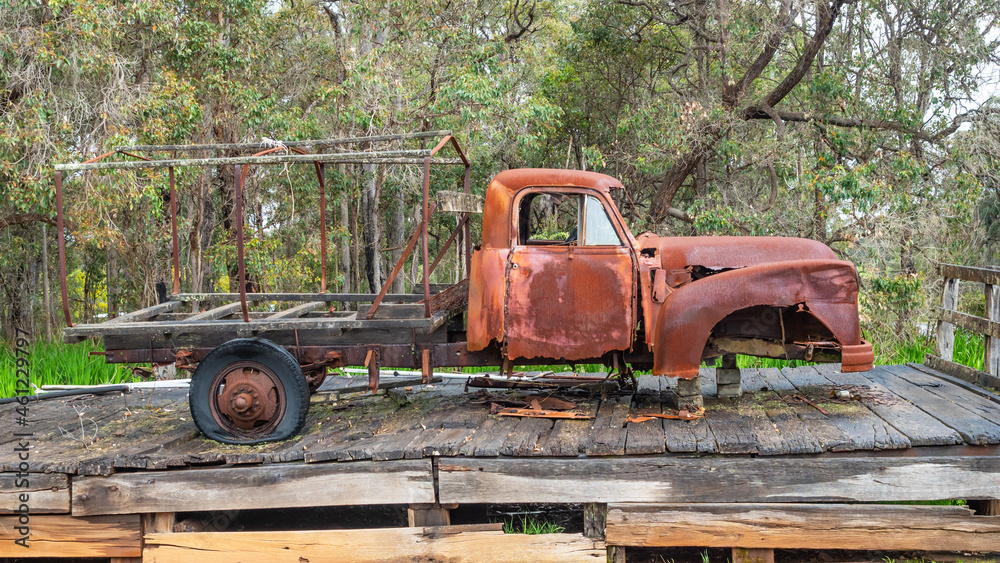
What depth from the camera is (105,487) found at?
4.46m

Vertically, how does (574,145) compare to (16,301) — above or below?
above

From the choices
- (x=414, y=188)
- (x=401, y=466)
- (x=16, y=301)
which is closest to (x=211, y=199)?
(x=414, y=188)

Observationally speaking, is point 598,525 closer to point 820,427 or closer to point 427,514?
point 427,514

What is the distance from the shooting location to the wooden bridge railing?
557 centimetres

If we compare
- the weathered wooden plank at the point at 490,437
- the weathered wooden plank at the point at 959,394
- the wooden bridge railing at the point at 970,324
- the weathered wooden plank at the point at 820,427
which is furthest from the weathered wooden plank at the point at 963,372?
the weathered wooden plank at the point at 490,437

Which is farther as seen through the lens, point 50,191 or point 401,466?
point 50,191

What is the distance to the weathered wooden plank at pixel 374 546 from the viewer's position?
4352 millimetres

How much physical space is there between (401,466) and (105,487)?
1.87 meters

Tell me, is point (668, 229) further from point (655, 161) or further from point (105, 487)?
point (105, 487)

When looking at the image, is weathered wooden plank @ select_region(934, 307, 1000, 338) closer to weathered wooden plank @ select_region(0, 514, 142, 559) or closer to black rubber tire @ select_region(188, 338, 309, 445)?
black rubber tire @ select_region(188, 338, 309, 445)

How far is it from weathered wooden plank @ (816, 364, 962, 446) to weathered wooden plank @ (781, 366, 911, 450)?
2.6 inches

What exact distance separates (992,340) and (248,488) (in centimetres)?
572

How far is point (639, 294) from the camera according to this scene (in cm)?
494

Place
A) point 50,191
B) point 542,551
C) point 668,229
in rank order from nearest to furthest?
point 542,551
point 50,191
point 668,229
